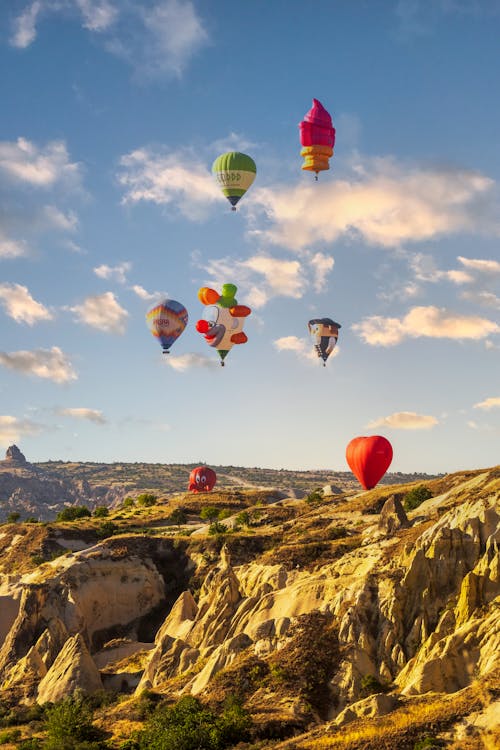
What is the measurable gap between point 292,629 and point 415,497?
38.4 metres

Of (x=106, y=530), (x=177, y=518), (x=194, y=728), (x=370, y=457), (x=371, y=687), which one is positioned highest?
(x=370, y=457)

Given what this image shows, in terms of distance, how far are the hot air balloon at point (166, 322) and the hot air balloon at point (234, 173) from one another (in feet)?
61.7

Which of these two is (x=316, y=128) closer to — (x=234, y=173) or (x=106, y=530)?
(x=234, y=173)

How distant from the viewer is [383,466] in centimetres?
8550

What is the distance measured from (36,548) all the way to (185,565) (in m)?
22.7

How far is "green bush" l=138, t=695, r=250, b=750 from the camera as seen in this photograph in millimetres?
41875

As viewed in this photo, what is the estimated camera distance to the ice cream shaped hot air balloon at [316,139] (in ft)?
299

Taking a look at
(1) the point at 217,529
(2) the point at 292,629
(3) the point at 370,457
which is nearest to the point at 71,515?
(1) the point at 217,529

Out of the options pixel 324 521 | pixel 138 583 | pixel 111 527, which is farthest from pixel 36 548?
pixel 324 521

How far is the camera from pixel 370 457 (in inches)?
3346

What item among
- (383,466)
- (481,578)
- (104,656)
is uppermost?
(383,466)

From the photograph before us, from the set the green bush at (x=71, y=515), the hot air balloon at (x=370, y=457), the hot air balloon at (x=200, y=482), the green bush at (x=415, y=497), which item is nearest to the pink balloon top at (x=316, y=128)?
the hot air balloon at (x=370, y=457)

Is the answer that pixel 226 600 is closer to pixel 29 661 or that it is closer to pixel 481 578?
pixel 29 661

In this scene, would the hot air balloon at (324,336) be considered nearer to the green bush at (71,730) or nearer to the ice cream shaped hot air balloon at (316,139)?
the ice cream shaped hot air balloon at (316,139)
